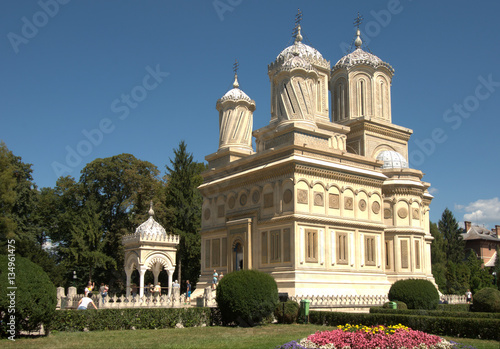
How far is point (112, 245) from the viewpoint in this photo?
4694 centimetres

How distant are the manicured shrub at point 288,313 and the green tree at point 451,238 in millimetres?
50193

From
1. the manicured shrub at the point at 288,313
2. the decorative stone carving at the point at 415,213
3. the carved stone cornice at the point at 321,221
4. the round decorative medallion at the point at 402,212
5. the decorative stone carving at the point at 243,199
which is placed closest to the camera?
the manicured shrub at the point at 288,313

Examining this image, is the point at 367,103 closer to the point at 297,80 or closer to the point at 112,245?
the point at 297,80

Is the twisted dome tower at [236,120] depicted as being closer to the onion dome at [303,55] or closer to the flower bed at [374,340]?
the onion dome at [303,55]

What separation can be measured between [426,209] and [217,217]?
17.1 metres

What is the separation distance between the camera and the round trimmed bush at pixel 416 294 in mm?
23844

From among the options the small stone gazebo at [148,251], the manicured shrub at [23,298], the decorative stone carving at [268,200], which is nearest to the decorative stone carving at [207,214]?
the small stone gazebo at [148,251]

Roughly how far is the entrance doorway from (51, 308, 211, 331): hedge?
445 inches

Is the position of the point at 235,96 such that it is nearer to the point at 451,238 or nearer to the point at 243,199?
the point at 243,199

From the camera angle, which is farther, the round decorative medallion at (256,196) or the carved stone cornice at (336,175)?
→ the round decorative medallion at (256,196)

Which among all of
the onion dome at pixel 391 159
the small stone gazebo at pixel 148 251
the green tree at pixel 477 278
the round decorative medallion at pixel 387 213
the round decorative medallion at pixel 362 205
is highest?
the onion dome at pixel 391 159

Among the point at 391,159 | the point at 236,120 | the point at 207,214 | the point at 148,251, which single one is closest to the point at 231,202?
the point at 207,214

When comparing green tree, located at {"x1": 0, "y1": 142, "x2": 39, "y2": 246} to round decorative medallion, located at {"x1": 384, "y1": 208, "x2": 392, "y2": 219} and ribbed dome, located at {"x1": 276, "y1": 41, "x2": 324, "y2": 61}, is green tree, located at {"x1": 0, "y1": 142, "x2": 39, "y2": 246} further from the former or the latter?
round decorative medallion, located at {"x1": 384, "y1": 208, "x2": 392, "y2": 219}

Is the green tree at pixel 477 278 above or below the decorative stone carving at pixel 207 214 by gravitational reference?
below
